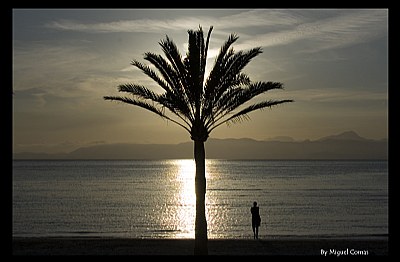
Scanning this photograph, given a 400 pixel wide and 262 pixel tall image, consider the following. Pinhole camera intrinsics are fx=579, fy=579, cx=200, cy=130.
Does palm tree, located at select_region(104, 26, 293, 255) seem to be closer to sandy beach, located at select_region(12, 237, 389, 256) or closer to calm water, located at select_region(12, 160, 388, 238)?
sandy beach, located at select_region(12, 237, 389, 256)

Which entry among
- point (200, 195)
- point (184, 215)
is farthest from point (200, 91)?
point (184, 215)

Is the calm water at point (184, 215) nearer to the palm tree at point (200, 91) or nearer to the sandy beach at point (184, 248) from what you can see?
the sandy beach at point (184, 248)

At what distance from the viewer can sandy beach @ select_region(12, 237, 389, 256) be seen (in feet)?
71.7

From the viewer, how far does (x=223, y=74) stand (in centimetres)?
1692

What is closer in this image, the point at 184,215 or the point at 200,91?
the point at 200,91

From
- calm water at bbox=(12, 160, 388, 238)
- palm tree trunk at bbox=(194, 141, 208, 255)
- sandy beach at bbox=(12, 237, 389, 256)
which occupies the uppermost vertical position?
palm tree trunk at bbox=(194, 141, 208, 255)

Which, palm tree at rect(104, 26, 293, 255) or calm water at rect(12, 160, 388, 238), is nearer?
palm tree at rect(104, 26, 293, 255)

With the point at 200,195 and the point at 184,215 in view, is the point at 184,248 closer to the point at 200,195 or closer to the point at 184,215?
the point at 200,195

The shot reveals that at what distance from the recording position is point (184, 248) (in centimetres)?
2312

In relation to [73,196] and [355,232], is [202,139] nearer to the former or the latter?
[355,232]

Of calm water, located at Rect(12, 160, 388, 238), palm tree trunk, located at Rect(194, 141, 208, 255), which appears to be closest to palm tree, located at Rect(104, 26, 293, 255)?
palm tree trunk, located at Rect(194, 141, 208, 255)

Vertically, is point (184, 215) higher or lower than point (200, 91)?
lower

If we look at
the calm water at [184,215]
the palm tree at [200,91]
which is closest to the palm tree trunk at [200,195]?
the palm tree at [200,91]
